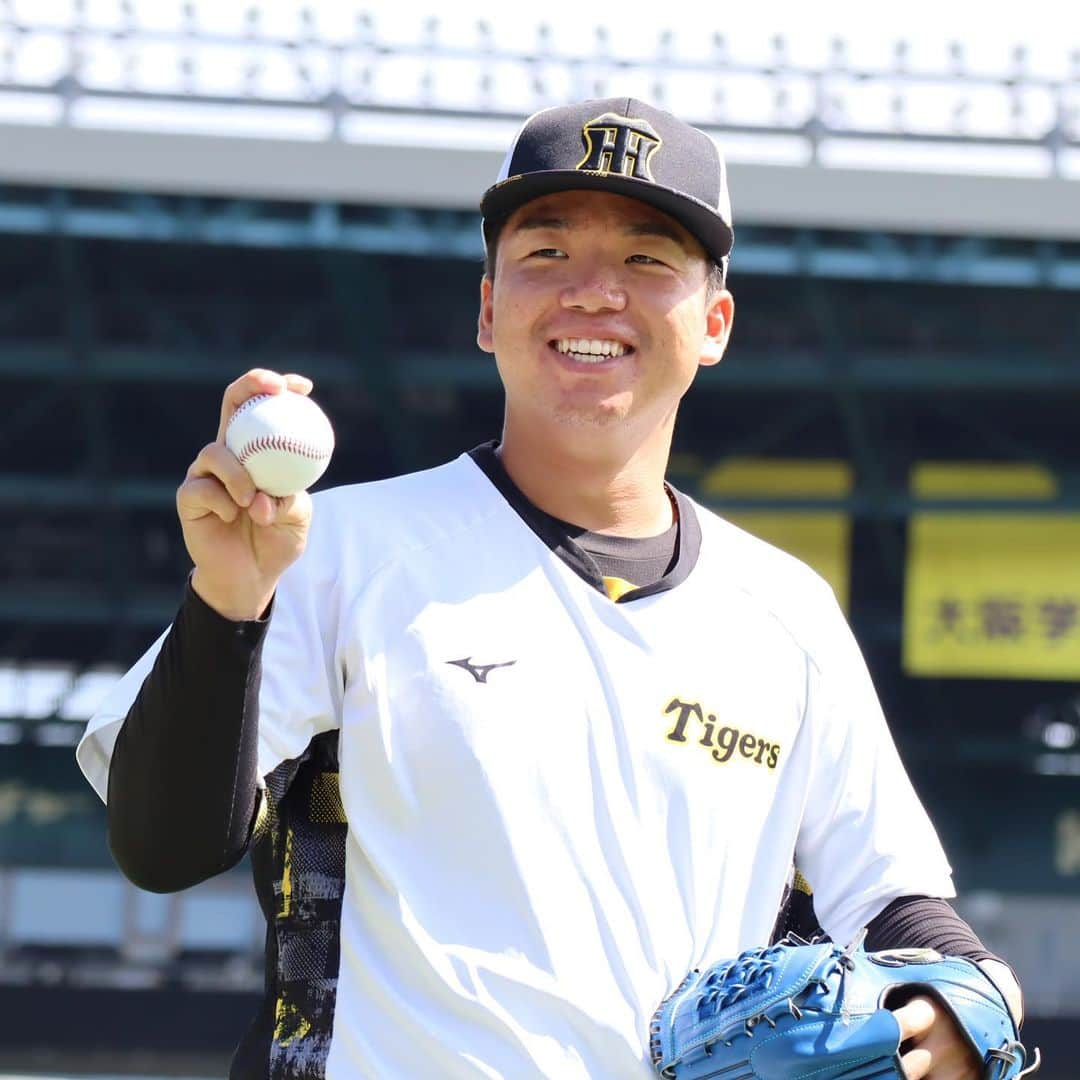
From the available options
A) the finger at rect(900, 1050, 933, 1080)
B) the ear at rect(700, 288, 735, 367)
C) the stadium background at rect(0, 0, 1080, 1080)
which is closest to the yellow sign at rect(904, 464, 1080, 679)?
the stadium background at rect(0, 0, 1080, 1080)

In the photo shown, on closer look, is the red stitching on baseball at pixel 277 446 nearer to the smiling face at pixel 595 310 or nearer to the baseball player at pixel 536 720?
the baseball player at pixel 536 720

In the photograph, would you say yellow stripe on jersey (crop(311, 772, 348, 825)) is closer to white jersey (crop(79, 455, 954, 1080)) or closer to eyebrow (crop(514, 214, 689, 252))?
white jersey (crop(79, 455, 954, 1080))

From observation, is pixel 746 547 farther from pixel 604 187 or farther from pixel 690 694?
pixel 604 187

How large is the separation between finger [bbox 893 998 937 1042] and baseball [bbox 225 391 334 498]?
73 centimetres

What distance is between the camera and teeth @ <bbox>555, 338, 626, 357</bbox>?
1.89 m

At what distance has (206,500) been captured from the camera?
1.58m

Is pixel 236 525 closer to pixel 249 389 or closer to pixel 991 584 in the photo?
pixel 249 389

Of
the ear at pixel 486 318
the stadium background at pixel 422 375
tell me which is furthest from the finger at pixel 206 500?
the stadium background at pixel 422 375

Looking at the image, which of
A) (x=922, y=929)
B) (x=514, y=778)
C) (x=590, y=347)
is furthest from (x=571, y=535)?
(x=922, y=929)

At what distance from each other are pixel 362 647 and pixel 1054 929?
13.2 m

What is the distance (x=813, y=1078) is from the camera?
1678 mm

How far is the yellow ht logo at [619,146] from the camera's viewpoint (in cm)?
188

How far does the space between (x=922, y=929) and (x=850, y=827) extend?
5.0 inches

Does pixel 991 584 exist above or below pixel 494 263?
Answer: above
